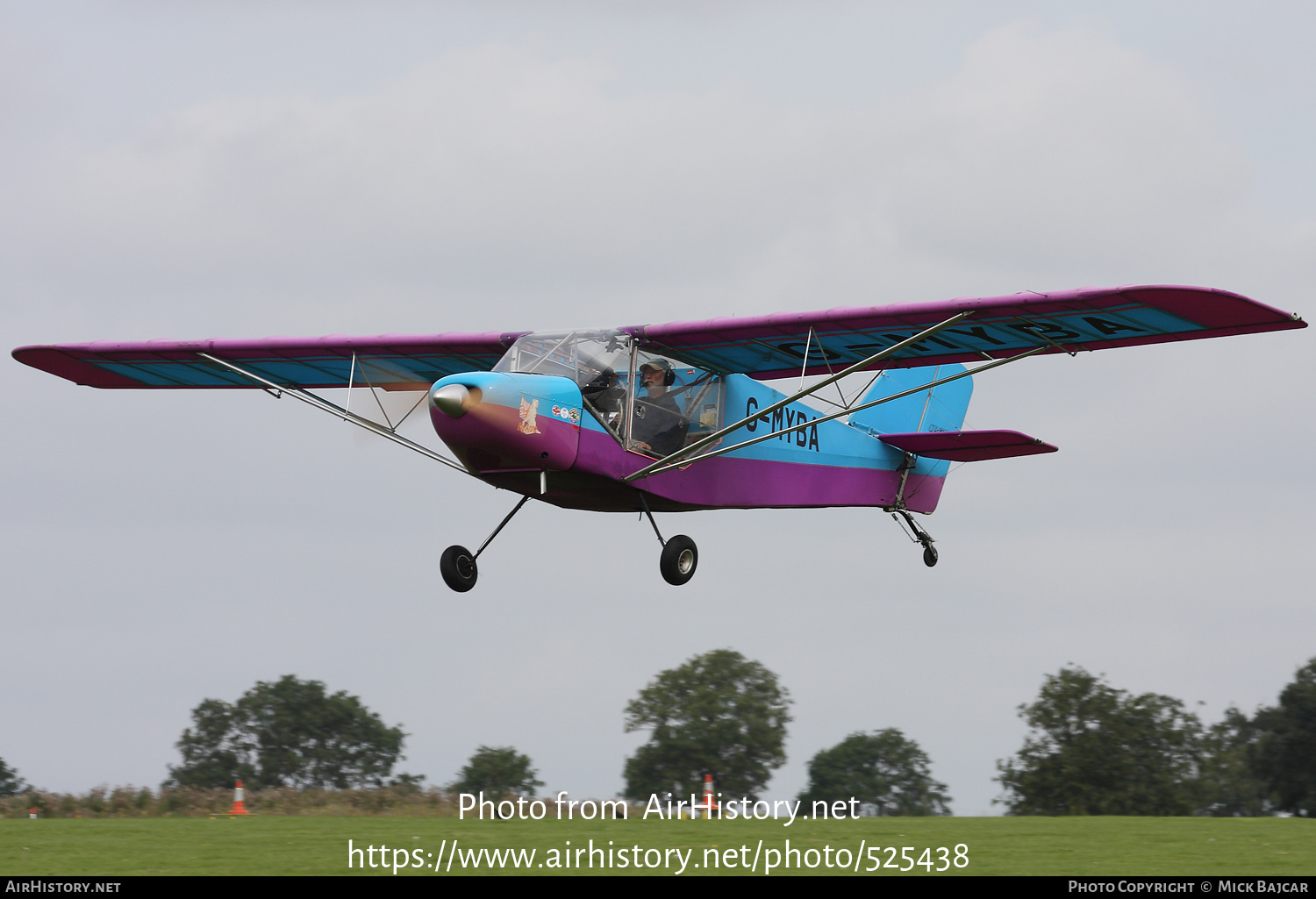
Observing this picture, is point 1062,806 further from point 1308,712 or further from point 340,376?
point 340,376

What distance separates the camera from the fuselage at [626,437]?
14344 millimetres

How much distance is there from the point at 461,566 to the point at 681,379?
3.24m

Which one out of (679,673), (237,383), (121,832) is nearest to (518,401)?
(121,832)

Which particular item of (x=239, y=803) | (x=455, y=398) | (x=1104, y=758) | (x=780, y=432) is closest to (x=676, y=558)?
(x=780, y=432)

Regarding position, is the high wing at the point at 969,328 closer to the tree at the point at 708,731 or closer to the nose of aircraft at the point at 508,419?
the nose of aircraft at the point at 508,419

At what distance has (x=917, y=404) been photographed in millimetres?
22797

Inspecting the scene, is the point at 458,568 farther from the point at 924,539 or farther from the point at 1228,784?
the point at 1228,784

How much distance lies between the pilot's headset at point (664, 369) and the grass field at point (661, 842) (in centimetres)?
477

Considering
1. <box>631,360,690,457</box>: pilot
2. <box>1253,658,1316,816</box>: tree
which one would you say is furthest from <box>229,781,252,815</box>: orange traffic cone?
<box>1253,658,1316,816</box>: tree

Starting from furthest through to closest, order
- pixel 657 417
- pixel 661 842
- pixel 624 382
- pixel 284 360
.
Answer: pixel 284 360 → pixel 657 417 → pixel 624 382 → pixel 661 842

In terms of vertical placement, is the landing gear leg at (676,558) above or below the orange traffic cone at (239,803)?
above

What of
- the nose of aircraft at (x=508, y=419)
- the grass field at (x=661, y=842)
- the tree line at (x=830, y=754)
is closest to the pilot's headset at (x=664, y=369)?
the nose of aircraft at (x=508, y=419)

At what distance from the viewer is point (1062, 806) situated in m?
38.2

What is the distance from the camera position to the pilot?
16.0m
